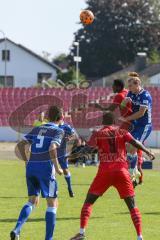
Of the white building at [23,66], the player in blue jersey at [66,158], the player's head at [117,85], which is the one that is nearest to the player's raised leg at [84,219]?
the player's head at [117,85]

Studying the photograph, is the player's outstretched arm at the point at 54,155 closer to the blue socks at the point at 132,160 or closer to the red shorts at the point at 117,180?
the red shorts at the point at 117,180

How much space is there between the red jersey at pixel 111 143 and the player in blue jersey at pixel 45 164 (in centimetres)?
58

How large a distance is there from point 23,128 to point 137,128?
1612cm

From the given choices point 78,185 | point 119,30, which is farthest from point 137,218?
point 119,30

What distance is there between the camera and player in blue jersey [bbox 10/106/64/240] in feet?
38.7

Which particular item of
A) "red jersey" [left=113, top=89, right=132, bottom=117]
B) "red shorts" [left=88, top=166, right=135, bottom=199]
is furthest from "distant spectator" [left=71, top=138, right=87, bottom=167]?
"red shorts" [left=88, top=166, right=135, bottom=199]

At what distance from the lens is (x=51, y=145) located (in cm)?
1183

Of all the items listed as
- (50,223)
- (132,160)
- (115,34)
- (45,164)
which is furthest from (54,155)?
(115,34)

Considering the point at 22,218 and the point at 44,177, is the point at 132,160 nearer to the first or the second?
the point at 44,177

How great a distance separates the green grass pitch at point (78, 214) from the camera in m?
13.0

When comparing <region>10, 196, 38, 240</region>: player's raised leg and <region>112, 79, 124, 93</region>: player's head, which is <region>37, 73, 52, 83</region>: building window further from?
<region>10, 196, 38, 240</region>: player's raised leg

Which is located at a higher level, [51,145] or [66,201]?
[51,145]

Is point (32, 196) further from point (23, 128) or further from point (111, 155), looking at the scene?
point (23, 128)

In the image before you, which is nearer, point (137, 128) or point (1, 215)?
point (1, 215)
